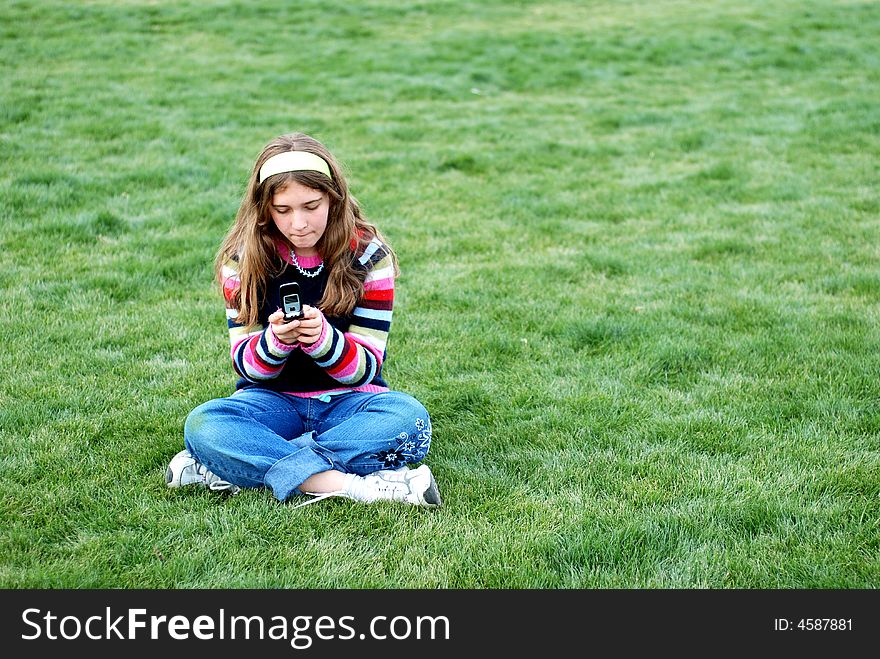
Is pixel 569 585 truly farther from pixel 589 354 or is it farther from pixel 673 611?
pixel 589 354

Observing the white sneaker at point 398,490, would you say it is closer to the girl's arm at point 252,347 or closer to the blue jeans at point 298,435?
the blue jeans at point 298,435

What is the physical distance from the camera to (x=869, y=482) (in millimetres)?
3600

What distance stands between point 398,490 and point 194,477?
0.83m

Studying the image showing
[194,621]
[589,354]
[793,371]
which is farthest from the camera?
[589,354]

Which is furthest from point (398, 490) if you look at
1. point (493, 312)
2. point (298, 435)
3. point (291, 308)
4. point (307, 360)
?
point (493, 312)

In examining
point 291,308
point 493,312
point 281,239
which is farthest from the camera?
point 493,312

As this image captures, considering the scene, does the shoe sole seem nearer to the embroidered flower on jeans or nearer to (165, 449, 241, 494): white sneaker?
the embroidered flower on jeans

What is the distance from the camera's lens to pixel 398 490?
3.45m

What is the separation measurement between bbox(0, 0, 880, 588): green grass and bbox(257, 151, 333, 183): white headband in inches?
51.2

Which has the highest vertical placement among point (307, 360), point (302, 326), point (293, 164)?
point (293, 164)

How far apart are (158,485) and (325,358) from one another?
861 millimetres

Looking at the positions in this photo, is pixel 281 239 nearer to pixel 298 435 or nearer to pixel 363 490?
pixel 298 435

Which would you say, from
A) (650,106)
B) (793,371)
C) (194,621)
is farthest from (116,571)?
(650,106)

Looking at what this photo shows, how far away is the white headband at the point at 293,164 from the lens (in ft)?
11.4
